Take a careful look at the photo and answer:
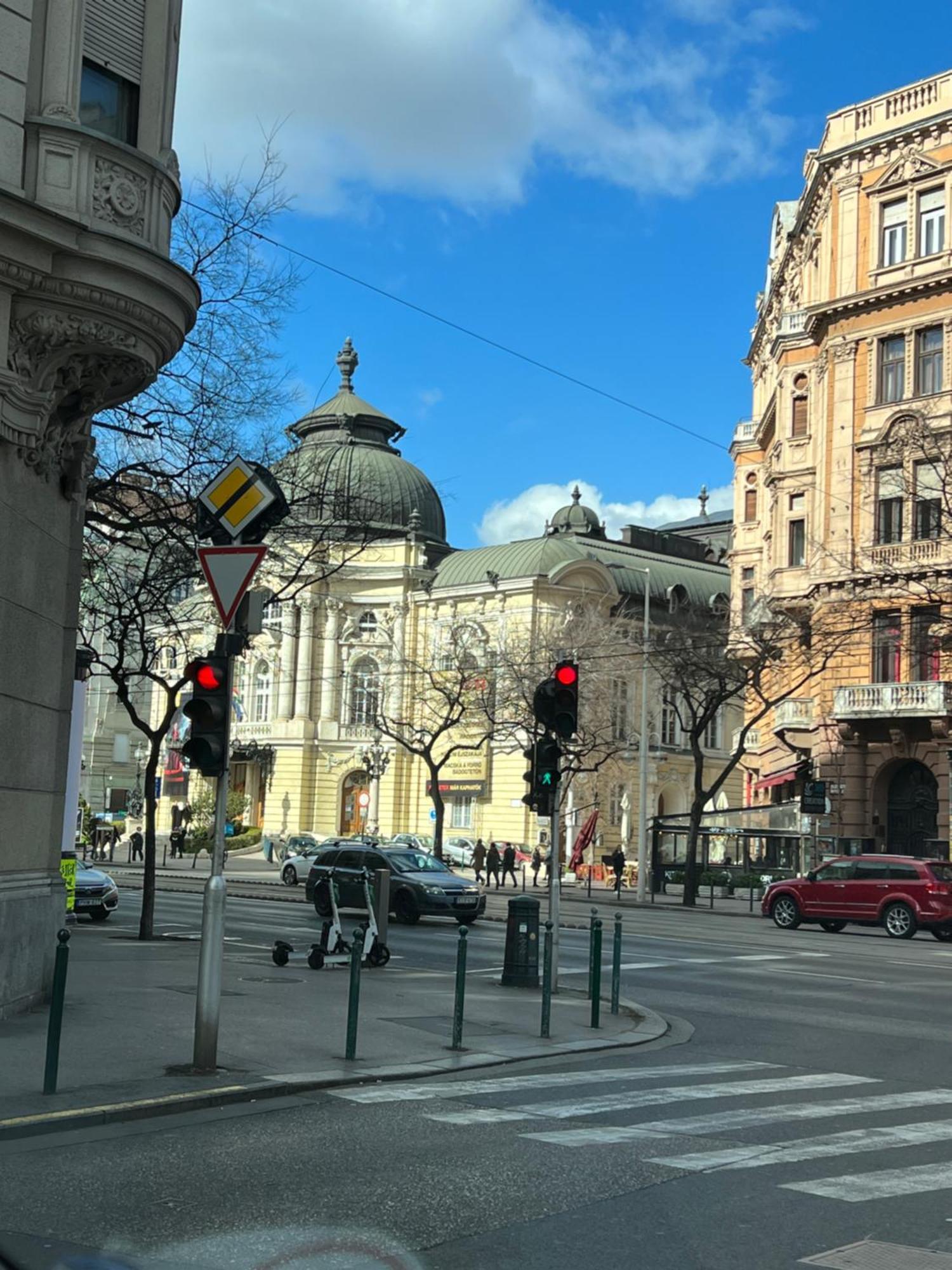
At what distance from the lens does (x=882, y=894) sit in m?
30.9

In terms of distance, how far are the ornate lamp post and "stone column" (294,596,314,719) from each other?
3801mm

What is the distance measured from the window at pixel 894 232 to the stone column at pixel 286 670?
4140cm

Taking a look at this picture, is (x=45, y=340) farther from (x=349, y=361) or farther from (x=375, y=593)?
(x=349, y=361)

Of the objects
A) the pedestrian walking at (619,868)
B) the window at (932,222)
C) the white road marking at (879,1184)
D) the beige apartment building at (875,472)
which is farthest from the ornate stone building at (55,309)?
the pedestrian walking at (619,868)

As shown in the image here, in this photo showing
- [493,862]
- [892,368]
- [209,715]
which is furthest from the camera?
[493,862]

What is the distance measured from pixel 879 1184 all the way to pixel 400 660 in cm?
6328

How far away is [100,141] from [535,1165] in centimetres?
878

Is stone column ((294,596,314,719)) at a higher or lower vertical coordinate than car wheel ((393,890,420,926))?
higher

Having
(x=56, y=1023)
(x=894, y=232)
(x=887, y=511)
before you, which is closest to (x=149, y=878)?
(x=56, y=1023)

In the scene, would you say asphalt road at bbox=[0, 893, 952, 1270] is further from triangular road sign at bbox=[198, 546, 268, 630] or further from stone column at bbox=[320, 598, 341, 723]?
stone column at bbox=[320, 598, 341, 723]

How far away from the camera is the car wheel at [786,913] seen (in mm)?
32938

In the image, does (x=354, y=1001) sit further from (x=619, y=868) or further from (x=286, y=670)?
(x=286, y=670)

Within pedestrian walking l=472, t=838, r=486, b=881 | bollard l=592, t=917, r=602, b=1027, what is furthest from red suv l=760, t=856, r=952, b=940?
pedestrian walking l=472, t=838, r=486, b=881

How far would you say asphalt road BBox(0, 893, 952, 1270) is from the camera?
635 centimetres
